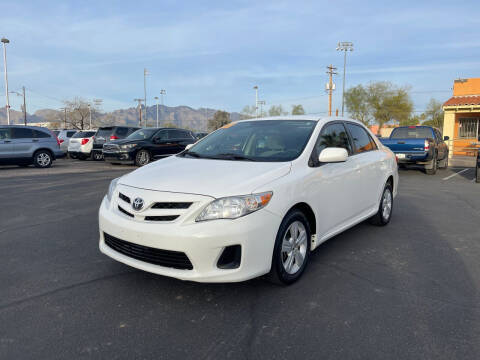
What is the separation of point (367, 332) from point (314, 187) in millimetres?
1393

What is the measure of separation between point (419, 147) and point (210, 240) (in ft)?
38.0

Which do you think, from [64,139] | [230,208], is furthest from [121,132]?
[230,208]

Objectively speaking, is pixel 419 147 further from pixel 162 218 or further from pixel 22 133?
pixel 22 133

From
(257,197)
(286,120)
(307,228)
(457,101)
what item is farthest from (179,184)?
(457,101)

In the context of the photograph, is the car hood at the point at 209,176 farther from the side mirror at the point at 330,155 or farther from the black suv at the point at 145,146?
the black suv at the point at 145,146

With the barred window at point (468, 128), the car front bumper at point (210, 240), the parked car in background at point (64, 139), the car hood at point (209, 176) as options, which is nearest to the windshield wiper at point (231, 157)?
the car hood at point (209, 176)

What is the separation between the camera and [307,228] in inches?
142

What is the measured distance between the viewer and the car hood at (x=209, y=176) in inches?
118

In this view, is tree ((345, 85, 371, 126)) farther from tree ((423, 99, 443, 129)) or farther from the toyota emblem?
the toyota emblem

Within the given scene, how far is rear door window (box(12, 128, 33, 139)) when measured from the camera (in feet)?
45.2

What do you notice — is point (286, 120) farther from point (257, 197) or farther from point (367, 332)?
point (367, 332)

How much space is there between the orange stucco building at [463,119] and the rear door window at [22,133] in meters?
23.6

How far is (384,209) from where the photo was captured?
5586 millimetres

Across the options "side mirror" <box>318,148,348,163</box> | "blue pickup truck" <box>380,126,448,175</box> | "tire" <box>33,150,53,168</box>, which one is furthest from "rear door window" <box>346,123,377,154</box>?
"tire" <box>33,150,53,168</box>
